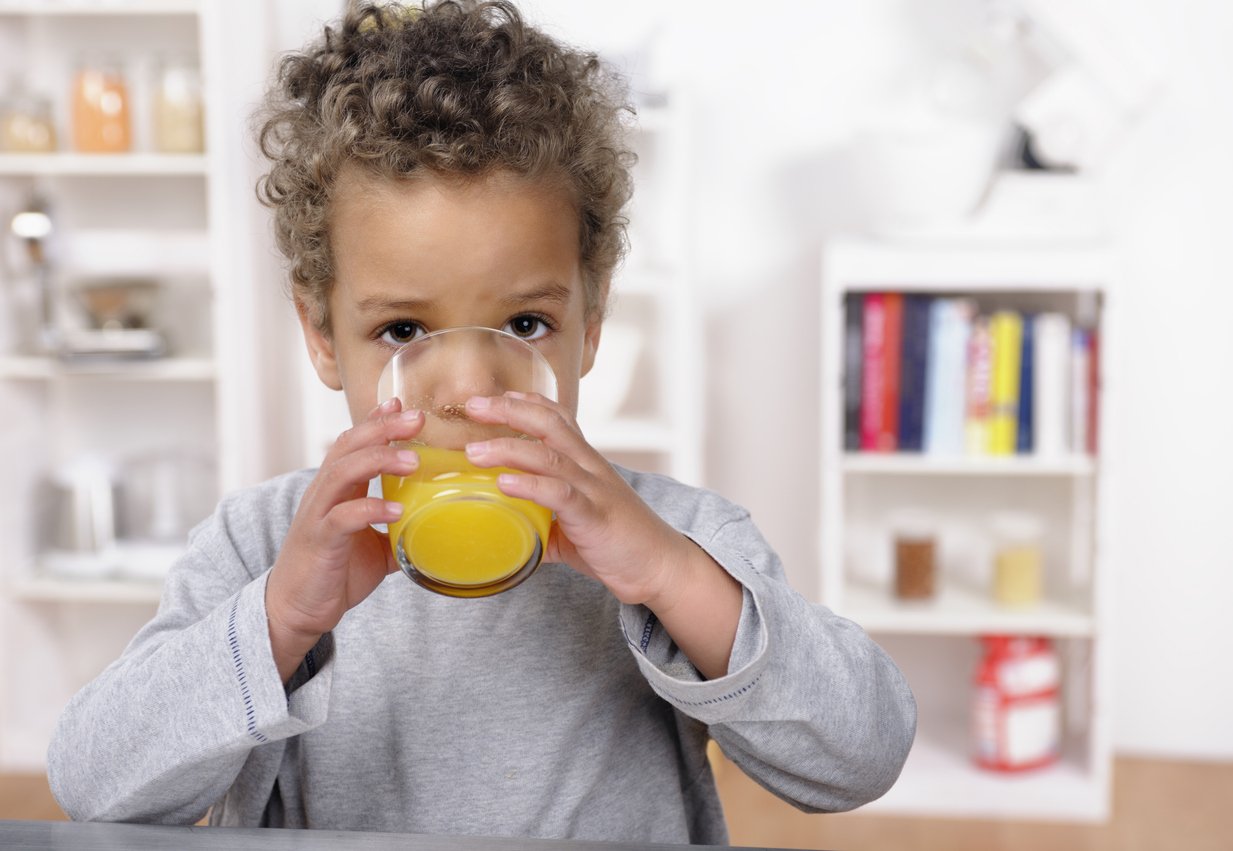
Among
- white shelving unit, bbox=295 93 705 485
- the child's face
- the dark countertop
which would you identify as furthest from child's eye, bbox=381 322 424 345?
white shelving unit, bbox=295 93 705 485

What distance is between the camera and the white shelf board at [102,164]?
2447mm

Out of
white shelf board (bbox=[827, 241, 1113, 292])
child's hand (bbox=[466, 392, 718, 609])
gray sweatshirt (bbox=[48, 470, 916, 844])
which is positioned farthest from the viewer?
white shelf board (bbox=[827, 241, 1113, 292])

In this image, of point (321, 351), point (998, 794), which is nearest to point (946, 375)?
point (998, 794)

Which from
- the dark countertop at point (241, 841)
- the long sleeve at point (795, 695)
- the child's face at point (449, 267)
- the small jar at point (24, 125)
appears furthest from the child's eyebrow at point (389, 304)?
the small jar at point (24, 125)

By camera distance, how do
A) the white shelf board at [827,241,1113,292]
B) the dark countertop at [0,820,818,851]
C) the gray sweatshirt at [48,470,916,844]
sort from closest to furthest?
the dark countertop at [0,820,818,851]
the gray sweatshirt at [48,470,916,844]
the white shelf board at [827,241,1113,292]

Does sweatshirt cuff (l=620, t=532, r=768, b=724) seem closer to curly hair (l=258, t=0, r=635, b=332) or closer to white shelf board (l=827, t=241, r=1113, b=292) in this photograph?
curly hair (l=258, t=0, r=635, b=332)

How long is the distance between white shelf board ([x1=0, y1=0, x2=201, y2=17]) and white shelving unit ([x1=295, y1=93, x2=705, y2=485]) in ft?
2.36

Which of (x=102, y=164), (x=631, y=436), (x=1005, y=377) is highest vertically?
(x=102, y=164)

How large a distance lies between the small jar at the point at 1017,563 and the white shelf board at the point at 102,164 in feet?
5.51

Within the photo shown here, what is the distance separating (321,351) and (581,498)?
0.40 m

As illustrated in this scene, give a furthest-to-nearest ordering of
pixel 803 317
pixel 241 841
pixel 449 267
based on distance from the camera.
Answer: pixel 803 317 < pixel 449 267 < pixel 241 841

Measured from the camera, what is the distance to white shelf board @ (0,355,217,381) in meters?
2.50

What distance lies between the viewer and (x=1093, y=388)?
7.56ft

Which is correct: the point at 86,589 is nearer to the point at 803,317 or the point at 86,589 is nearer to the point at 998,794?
the point at 803,317
